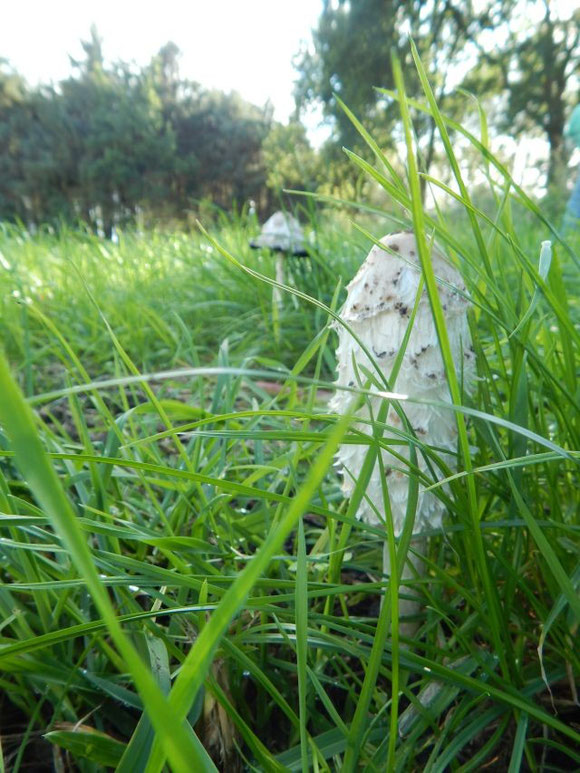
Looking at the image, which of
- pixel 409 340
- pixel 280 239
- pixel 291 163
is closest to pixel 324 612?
pixel 409 340

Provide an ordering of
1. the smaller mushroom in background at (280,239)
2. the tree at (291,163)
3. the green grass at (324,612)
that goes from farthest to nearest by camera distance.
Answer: the smaller mushroom in background at (280,239) < the tree at (291,163) < the green grass at (324,612)

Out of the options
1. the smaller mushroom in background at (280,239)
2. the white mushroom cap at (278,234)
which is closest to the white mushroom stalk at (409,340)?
the smaller mushroom in background at (280,239)

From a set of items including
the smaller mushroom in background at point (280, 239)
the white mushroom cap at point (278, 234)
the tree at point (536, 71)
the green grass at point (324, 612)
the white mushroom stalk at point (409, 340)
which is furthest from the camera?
the tree at point (536, 71)

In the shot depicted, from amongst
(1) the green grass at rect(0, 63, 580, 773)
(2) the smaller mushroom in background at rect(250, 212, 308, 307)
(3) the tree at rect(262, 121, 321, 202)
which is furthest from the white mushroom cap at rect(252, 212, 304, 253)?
(1) the green grass at rect(0, 63, 580, 773)

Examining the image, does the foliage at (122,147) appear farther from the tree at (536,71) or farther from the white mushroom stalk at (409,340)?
the white mushroom stalk at (409,340)

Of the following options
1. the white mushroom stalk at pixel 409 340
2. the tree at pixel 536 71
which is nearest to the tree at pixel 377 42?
the tree at pixel 536 71

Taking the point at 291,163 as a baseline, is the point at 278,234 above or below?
below

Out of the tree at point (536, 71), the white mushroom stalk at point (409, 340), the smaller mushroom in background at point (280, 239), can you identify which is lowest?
the white mushroom stalk at point (409, 340)

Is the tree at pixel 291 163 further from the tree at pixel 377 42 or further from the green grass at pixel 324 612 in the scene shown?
the tree at pixel 377 42

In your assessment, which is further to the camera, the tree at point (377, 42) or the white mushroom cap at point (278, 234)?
the tree at point (377, 42)

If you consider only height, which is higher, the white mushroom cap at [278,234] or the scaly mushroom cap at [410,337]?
the white mushroom cap at [278,234]

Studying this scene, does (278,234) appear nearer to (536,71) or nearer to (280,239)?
(280,239)

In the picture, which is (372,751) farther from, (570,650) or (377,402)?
(377,402)
